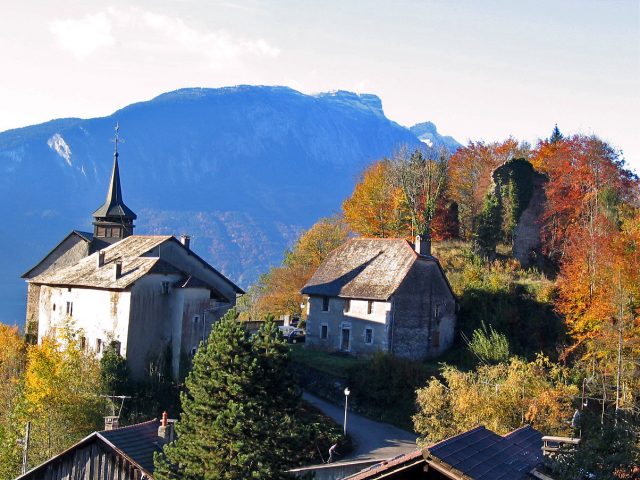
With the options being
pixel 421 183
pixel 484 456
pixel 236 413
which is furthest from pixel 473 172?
pixel 484 456

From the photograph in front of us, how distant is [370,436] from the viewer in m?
37.9

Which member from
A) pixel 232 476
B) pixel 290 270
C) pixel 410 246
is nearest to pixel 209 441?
pixel 232 476

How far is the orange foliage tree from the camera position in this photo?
2345 inches

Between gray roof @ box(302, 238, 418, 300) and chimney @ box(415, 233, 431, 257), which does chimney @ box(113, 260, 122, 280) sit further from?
chimney @ box(415, 233, 431, 257)

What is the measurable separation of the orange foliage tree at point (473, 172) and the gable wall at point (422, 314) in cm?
969

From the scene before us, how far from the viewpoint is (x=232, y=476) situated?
22344 mm

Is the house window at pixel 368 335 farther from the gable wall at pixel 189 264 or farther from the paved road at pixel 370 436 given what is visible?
the gable wall at pixel 189 264

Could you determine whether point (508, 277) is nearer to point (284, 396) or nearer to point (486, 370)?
point (486, 370)

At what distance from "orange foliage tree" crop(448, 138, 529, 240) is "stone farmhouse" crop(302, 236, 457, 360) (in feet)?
32.2

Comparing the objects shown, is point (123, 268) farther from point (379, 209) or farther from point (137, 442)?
point (379, 209)

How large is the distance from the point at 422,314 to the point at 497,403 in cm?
1637

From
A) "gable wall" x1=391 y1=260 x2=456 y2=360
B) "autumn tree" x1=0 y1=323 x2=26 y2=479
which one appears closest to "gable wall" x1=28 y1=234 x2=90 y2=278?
"autumn tree" x1=0 y1=323 x2=26 y2=479

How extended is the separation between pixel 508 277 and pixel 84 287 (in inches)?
947

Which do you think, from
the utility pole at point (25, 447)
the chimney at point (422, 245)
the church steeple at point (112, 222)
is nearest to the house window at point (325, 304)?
the chimney at point (422, 245)
